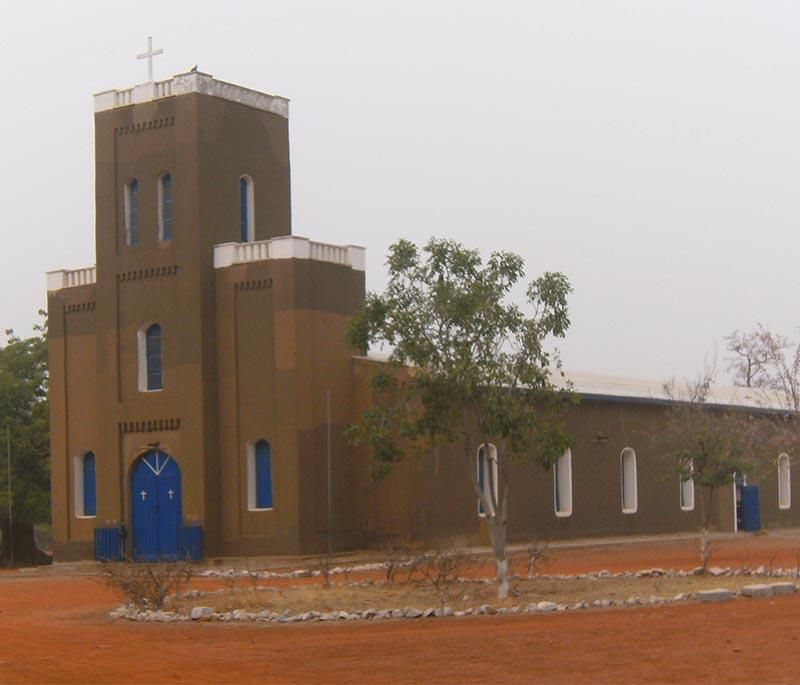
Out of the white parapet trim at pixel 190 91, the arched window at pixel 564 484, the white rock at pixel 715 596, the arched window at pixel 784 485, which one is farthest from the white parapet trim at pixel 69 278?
the arched window at pixel 784 485

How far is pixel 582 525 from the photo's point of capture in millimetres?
40750

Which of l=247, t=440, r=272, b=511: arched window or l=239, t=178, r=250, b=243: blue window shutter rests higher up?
l=239, t=178, r=250, b=243: blue window shutter

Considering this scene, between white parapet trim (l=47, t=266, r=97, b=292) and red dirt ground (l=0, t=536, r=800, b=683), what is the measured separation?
57.7 ft

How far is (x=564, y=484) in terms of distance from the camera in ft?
133

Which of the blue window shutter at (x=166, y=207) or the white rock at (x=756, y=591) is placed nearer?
the white rock at (x=756, y=591)

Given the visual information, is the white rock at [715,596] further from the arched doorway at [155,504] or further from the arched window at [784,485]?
the arched window at [784,485]

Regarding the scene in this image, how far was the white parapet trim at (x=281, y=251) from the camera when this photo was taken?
110 feet

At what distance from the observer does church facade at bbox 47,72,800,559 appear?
33.7 m

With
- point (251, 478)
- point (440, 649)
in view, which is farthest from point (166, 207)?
point (440, 649)

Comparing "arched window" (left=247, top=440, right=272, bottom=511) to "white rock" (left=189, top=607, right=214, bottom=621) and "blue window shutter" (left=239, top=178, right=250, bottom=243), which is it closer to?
"blue window shutter" (left=239, top=178, right=250, bottom=243)

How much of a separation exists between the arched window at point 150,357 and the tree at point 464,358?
14259mm

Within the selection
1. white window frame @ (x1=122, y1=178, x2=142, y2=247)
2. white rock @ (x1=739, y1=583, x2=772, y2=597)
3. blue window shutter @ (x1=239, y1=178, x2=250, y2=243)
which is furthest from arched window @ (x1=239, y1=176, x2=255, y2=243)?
white rock @ (x1=739, y1=583, x2=772, y2=597)

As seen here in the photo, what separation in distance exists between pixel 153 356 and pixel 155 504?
3.68m

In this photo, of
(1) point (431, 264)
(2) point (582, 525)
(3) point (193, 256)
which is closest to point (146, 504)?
(3) point (193, 256)
